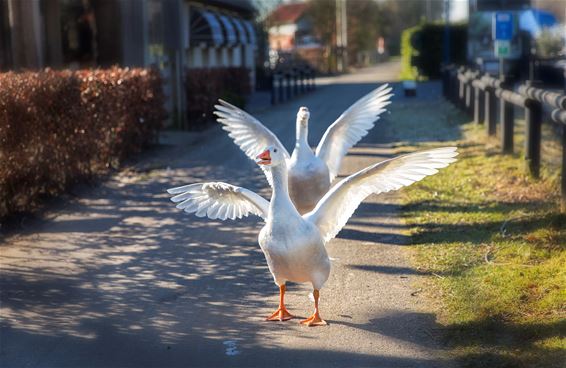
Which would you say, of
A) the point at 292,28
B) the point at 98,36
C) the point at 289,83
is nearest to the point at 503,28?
the point at 98,36

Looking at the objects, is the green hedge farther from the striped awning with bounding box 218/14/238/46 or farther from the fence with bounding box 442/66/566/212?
the fence with bounding box 442/66/566/212

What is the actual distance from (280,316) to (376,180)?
3.92 feet

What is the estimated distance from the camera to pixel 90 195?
10516 millimetres

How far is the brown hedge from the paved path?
51 centimetres

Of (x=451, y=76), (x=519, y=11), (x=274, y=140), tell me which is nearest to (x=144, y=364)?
(x=274, y=140)

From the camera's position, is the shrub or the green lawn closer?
the green lawn

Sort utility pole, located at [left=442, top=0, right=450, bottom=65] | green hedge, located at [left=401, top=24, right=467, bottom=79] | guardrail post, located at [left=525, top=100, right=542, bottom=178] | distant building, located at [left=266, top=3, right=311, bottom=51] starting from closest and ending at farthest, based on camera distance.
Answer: guardrail post, located at [left=525, top=100, right=542, bottom=178] → utility pole, located at [left=442, top=0, right=450, bottom=65] → green hedge, located at [left=401, top=24, right=467, bottom=79] → distant building, located at [left=266, top=3, right=311, bottom=51]

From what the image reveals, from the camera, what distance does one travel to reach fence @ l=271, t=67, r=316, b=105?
84.7 ft

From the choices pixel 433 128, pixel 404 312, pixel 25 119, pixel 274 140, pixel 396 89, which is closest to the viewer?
pixel 404 312

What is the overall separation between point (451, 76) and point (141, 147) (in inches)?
456

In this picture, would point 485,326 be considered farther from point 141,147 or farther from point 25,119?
point 141,147

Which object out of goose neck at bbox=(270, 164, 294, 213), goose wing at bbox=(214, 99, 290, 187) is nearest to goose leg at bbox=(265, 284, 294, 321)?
goose neck at bbox=(270, 164, 294, 213)

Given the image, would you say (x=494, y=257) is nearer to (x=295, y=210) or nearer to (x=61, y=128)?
(x=295, y=210)

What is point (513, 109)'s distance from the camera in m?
12.4
